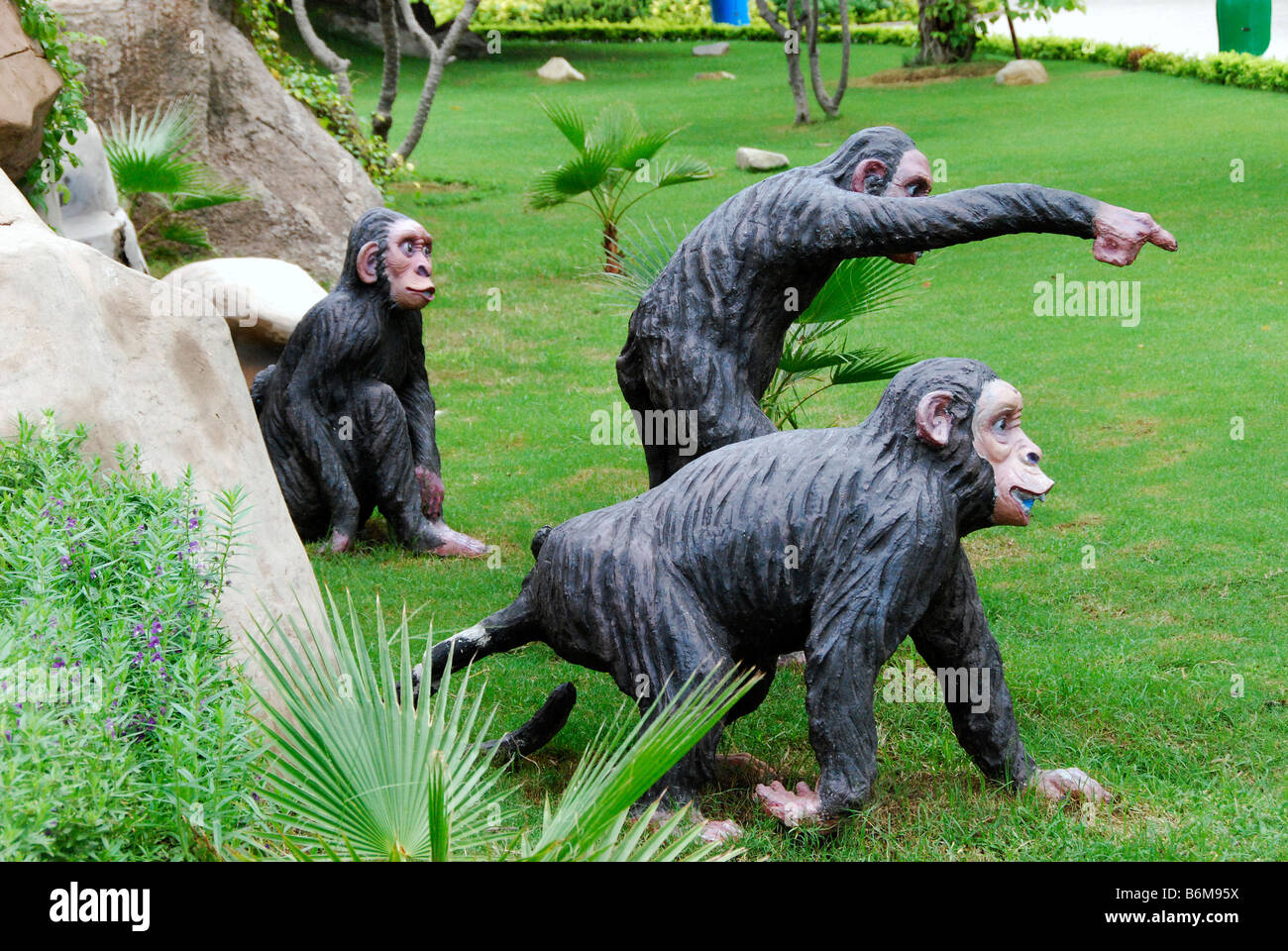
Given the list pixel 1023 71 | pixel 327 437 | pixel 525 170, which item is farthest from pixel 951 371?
pixel 1023 71

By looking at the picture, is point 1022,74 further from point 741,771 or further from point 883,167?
point 741,771

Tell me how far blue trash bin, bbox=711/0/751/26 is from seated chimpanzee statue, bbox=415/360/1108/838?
1271 inches

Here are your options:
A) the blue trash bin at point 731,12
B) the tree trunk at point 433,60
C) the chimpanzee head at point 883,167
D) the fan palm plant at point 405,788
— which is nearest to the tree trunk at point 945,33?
the blue trash bin at point 731,12

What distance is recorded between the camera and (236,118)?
11297mm

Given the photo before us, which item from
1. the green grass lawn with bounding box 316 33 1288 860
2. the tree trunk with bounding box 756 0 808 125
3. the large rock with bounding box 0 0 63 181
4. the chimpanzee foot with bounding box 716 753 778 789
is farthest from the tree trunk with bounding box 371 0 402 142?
the chimpanzee foot with bounding box 716 753 778 789

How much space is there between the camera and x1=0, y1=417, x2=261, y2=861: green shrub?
2439mm

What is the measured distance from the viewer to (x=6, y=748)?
2.46 m

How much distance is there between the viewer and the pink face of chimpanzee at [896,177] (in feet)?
14.9

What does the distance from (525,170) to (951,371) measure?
49.7 feet

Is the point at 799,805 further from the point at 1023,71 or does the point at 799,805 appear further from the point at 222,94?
the point at 1023,71

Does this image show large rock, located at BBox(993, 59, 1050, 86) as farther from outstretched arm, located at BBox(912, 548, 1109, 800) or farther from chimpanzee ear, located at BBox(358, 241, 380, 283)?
outstretched arm, located at BBox(912, 548, 1109, 800)

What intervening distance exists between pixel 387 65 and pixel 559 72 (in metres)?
12.9

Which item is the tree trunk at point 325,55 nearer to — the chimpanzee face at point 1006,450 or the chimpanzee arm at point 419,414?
the chimpanzee arm at point 419,414

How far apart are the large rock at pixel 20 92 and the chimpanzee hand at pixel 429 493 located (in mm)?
2410
